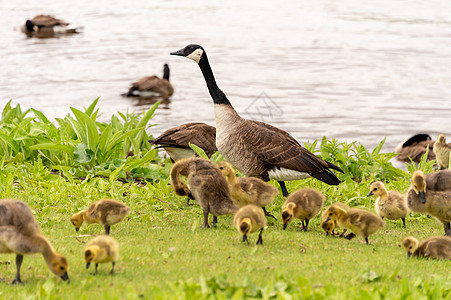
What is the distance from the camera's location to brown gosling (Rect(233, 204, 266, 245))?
23.1ft

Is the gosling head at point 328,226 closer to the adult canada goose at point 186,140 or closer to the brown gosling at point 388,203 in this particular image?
the brown gosling at point 388,203

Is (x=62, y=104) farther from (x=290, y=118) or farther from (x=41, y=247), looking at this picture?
(x=41, y=247)

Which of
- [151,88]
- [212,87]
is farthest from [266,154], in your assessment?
[151,88]

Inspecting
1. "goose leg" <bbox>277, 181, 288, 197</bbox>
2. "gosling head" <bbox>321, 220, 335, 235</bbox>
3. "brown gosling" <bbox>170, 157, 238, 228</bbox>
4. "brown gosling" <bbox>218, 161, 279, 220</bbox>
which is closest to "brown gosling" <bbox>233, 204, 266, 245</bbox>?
"brown gosling" <bbox>170, 157, 238, 228</bbox>

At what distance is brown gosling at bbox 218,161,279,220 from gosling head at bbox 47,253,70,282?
2.98 m

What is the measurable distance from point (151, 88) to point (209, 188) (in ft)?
46.9

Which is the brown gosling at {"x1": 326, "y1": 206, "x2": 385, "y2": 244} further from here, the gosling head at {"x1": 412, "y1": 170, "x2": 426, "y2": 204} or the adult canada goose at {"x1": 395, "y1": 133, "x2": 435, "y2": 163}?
the adult canada goose at {"x1": 395, "y1": 133, "x2": 435, "y2": 163}

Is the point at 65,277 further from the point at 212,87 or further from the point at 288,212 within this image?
the point at 212,87

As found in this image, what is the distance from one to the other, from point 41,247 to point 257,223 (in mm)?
2341

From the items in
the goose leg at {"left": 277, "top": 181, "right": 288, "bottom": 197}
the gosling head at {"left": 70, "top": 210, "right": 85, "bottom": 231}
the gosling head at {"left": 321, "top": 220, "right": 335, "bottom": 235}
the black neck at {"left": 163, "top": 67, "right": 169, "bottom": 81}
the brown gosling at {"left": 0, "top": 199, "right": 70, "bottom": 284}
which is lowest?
the black neck at {"left": 163, "top": 67, "right": 169, "bottom": 81}

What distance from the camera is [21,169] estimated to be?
34.3 feet

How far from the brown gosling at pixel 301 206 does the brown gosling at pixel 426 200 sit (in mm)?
1092

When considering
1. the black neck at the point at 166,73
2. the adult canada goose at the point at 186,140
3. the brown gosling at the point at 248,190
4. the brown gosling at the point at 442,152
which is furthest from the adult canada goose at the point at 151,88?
the brown gosling at the point at 248,190

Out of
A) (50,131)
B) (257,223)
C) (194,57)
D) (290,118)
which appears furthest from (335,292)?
(290,118)
